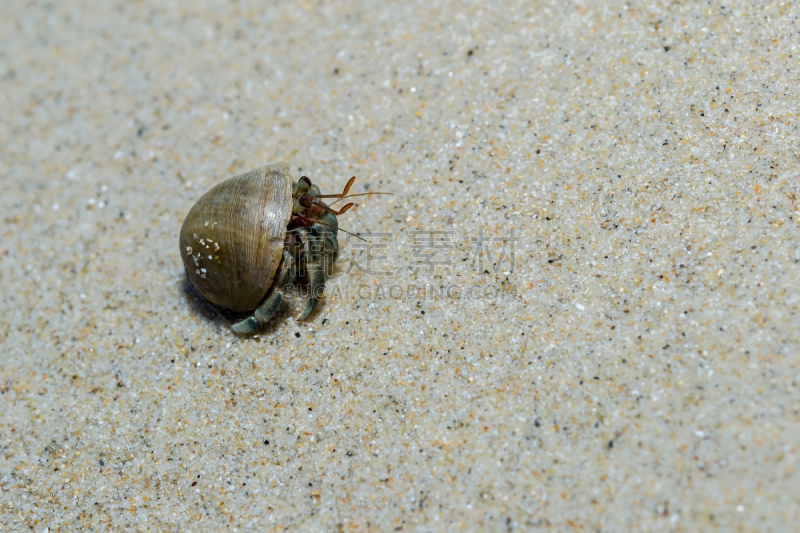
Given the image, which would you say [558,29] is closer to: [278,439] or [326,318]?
[326,318]

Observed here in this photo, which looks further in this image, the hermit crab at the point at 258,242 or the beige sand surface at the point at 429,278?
the hermit crab at the point at 258,242

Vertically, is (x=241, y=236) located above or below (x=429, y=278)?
above

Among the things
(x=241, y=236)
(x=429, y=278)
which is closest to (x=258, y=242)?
(x=241, y=236)

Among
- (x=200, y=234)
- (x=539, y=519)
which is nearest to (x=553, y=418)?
(x=539, y=519)

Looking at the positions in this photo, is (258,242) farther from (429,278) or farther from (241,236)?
(429,278)

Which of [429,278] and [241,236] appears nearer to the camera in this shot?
[241,236]

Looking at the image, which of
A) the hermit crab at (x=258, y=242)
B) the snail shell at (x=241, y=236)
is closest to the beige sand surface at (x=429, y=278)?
the hermit crab at (x=258, y=242)

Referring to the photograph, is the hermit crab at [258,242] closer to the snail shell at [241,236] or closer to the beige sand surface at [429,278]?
the snail shell at [241,236]

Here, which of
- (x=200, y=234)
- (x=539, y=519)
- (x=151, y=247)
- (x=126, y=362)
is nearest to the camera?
(x=539, y=519)
